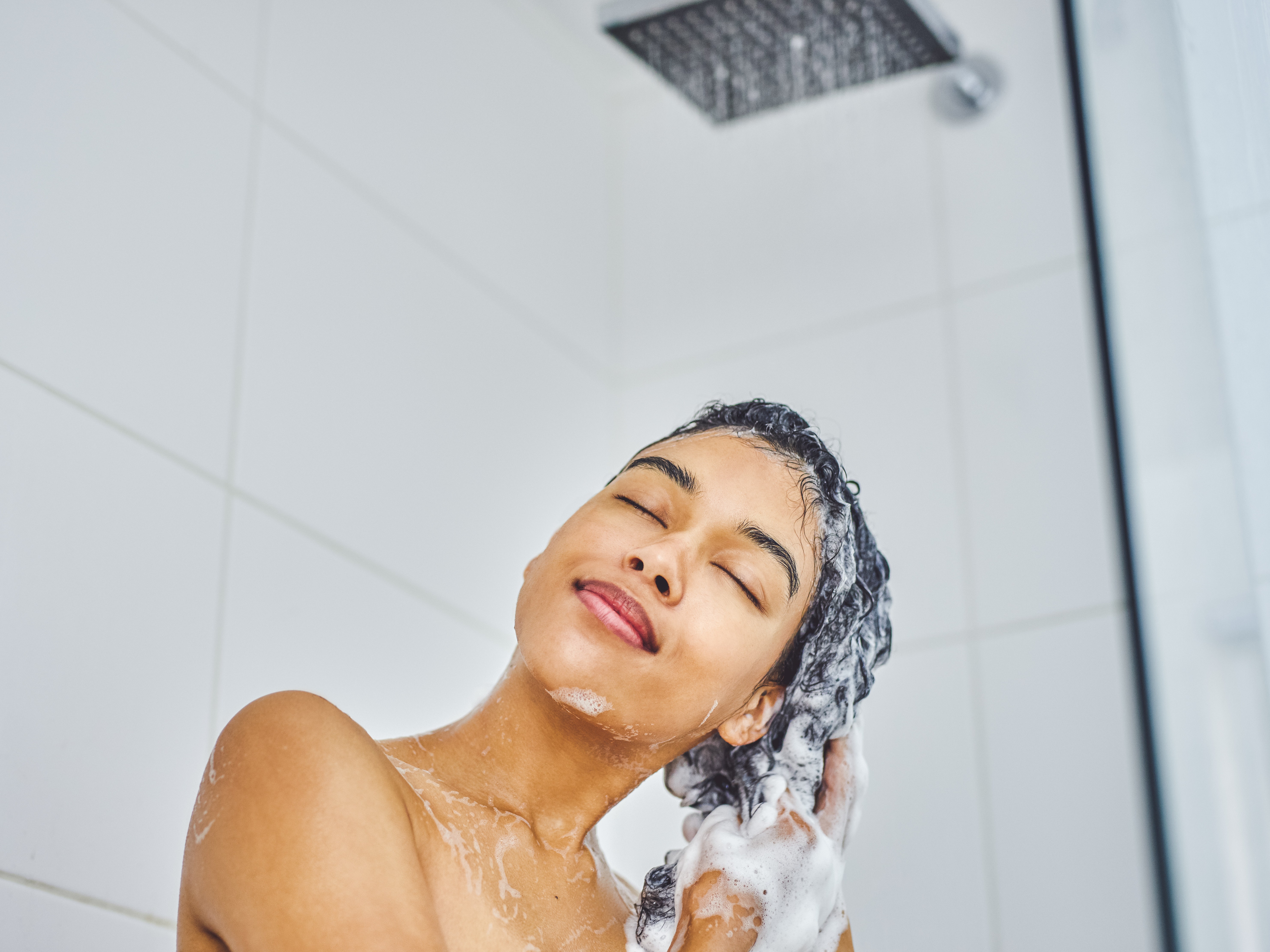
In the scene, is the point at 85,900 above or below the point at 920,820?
below

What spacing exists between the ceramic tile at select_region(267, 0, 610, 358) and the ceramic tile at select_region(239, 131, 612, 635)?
0.08 metres

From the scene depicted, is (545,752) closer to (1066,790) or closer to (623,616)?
(623,616)

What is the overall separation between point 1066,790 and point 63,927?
1.27 m

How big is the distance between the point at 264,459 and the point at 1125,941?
124 centimetres

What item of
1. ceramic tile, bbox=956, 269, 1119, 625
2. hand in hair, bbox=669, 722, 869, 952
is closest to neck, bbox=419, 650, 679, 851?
hand in hair, bbox=669, 722, 869, 952

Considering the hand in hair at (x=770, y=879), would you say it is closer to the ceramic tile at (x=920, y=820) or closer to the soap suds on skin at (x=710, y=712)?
the soap suds on skin at (x=710, y=712)

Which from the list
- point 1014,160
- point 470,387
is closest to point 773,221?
point 1014,160

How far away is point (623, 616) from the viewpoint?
4.31 feet

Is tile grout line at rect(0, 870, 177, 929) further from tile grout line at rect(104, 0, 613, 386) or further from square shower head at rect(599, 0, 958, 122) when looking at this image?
square shower head at rect(599, 0, 958, 122)

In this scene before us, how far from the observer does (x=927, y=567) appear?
2.29 meters

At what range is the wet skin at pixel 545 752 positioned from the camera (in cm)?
114

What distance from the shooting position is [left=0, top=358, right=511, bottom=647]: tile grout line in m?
1.66

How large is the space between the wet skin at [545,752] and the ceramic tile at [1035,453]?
0.81 m

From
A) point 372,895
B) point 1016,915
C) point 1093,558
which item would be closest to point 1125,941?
point 1016,915
